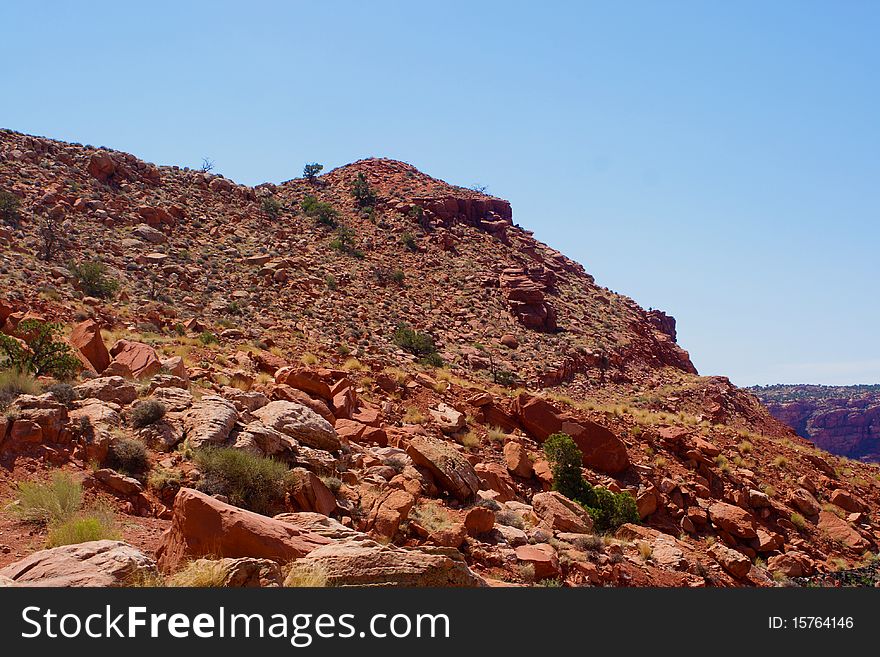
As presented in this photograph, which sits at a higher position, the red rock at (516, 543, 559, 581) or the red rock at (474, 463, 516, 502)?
the red rock at (474, 463, 516, 502)

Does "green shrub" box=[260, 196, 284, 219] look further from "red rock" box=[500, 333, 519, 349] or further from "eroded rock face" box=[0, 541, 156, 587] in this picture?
"eroded rock face" box=[0, 541, 156, 587]

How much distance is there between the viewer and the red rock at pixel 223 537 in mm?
6441

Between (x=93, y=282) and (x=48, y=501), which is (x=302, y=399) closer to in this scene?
(x=48, y=501)

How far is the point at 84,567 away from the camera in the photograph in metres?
5.60

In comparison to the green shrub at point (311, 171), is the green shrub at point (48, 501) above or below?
below

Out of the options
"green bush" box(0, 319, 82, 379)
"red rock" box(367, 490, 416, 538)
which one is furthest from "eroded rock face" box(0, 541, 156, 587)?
"green bush" box(0, 319, 82, 379)

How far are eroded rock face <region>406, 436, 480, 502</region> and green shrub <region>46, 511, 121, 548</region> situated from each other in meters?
5.87

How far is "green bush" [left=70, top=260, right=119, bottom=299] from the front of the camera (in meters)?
25.0

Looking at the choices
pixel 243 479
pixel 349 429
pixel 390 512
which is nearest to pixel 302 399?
pixel 349 429

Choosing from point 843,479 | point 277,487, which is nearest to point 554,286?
point 843,479

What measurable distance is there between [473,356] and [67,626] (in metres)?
29.2

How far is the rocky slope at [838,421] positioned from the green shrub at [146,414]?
84.7m

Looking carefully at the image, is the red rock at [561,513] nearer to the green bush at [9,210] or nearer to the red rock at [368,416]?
the red rock at [368,416]

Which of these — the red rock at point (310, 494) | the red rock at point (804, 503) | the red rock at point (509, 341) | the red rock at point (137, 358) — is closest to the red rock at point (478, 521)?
the red rock at point (310, 494)
